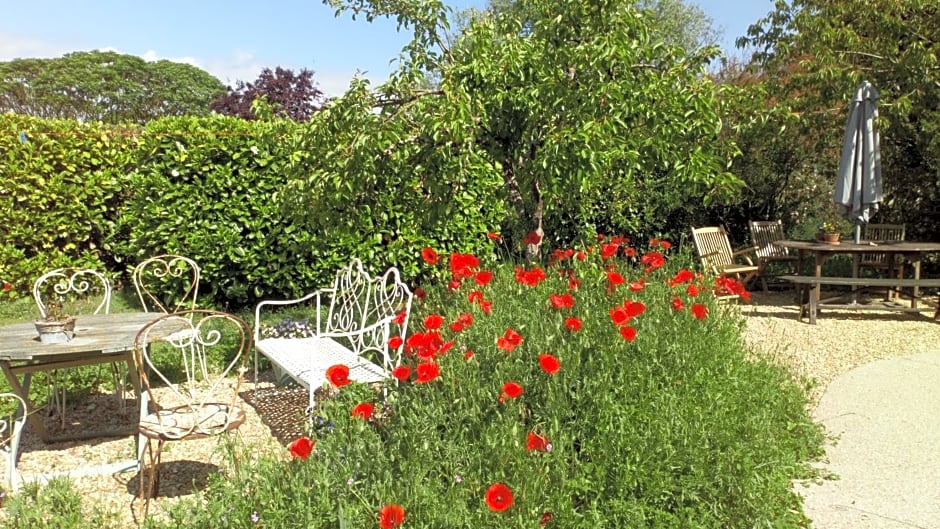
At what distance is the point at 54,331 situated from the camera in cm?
343

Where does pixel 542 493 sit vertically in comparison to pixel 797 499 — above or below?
above

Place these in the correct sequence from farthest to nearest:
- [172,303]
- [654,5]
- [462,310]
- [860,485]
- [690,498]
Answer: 1. [654,5]
2. [172,303]
3. [462,310]
4. [860,485]
5. [690,498]

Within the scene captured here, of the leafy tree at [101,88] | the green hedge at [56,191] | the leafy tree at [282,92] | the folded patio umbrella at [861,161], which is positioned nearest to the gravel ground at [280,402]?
the folded patio umbrella at [861,161]

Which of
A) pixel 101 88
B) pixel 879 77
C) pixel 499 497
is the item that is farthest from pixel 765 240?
pixel 101 88

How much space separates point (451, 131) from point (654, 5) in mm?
18683

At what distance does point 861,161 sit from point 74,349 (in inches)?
275

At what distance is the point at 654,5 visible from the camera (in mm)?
20234

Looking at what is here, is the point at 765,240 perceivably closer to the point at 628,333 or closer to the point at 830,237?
the point at 830,237

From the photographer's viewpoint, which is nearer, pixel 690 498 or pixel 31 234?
pixel 690 498

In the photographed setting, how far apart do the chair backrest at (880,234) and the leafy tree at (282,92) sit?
50.1 ft

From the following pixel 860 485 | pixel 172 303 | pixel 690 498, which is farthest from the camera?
pixel 172 303

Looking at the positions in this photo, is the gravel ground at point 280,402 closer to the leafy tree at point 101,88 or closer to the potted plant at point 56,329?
the potted plant at point 56,329

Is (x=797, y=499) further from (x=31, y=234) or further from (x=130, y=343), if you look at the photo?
(x=31, y=234)

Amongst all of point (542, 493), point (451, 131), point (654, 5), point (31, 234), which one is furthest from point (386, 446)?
point (654, 5)
